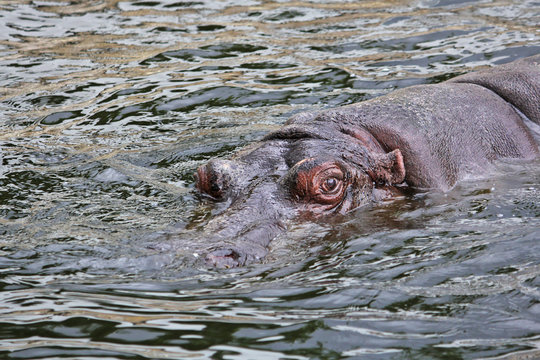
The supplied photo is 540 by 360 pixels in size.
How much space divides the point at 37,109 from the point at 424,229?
5123 mm

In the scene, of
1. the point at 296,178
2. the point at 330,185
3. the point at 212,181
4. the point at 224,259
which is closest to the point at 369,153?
the point at 330,185

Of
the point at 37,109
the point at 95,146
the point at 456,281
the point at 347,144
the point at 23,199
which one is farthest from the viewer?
the point at 37,109

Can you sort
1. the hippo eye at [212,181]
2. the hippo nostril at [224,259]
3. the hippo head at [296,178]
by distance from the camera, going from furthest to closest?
the hippo eye at [212,181]
the hippo head at [296,178]
the hippo nostril at [224,259]

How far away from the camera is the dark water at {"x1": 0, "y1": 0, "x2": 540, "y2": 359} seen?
3.90 m

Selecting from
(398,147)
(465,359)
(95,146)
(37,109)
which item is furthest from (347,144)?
(37,109)

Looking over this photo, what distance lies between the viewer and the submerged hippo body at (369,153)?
17.4 feet

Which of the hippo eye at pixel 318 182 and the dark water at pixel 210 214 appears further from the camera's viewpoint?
the hippo eye at pixel 318 182

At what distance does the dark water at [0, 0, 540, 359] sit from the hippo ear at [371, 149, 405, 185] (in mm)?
168

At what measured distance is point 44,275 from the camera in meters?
4.59

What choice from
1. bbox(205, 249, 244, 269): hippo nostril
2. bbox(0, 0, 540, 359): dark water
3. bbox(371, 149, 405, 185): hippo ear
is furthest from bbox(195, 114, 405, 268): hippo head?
bbox(205, 249, 244, 269): hippo nostril

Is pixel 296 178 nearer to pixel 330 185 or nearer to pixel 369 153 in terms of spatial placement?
pixel 330 185

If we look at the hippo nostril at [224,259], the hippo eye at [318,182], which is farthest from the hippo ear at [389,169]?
the hippo nostril at [224,259]

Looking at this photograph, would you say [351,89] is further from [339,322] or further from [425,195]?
[339,322]

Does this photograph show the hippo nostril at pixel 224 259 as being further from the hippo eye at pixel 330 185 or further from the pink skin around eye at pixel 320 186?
the hippo eye at pixel 330 185
